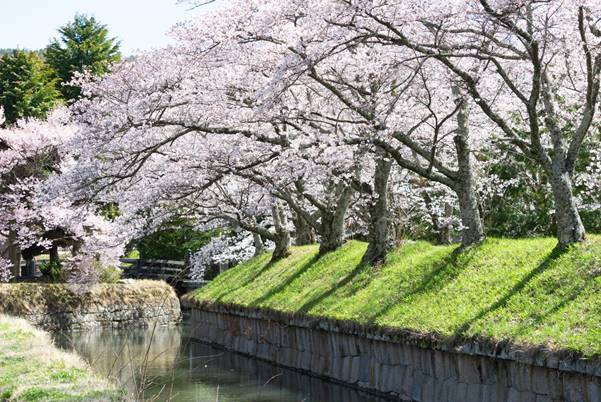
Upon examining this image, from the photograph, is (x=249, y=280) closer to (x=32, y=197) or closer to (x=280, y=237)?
(x=280, y=237)

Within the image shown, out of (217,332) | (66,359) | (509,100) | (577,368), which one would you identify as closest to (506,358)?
(577,368)

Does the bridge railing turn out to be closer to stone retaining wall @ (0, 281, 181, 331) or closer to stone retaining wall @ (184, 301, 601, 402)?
stone retaining wall @ (0, 281, 181, 331)

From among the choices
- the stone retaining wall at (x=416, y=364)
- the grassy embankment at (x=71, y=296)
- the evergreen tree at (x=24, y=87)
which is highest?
the evergreen tree at (x=24, y=87)

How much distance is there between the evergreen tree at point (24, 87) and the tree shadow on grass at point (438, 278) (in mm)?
24435

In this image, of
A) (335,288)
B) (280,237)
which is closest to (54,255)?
(280,237)

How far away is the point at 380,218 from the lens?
1382 cm

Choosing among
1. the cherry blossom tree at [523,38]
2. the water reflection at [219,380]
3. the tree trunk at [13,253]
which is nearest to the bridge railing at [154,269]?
the tree trunk at [13,253]

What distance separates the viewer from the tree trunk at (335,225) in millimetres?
16156

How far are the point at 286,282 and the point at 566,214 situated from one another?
7965 millimetres

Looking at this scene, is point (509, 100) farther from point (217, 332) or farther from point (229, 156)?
point (217, 332)

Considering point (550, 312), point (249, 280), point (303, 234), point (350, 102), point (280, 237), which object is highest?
point (350, 102)

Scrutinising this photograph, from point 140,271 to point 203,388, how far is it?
18211 mm

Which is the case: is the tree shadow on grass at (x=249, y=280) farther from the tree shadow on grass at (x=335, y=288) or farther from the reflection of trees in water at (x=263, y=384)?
the tree shadow on grass at (x=335, y=288)

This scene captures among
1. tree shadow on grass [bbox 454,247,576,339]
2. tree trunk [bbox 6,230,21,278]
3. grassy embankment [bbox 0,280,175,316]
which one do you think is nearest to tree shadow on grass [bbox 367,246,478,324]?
tree shadow on grass [bbox 454,247,576,339]
